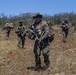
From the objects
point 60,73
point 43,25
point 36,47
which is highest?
point 43,25

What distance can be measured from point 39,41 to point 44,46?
25cm

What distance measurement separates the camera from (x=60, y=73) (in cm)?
1164

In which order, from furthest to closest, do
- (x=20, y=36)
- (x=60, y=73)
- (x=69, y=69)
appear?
(x=20, y=36) < (x=69, y=69) < (x=60, y=73)

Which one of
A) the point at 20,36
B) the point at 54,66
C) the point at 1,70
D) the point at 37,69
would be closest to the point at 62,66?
the point at 54,66

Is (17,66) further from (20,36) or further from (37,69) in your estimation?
(20,36)

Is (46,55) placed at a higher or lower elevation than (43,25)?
lower

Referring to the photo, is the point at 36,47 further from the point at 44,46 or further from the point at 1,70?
the point at 1,70

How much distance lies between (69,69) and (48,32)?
5.03ft

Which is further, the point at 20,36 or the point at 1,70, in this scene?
the point at 20,36

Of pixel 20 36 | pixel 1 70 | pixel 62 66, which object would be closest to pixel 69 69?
pixel 62 66

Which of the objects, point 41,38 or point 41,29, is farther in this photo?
point 41,29

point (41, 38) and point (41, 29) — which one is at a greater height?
point (41, 29)

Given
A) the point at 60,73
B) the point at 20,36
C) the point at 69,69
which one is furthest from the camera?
the point at 20,36

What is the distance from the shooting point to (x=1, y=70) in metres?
12.2
